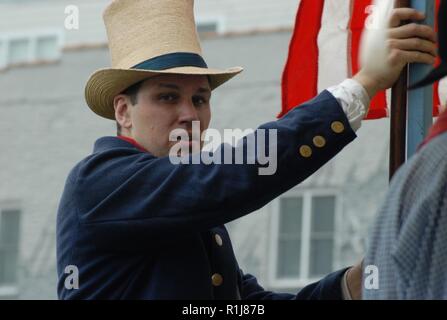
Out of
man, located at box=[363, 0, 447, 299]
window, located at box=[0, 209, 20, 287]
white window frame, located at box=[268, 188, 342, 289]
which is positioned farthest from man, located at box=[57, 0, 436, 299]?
window, located at box=[0, 209, 20, 287]

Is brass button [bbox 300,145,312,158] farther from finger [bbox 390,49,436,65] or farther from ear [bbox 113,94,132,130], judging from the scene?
ear [bbox 113,94,132,130]

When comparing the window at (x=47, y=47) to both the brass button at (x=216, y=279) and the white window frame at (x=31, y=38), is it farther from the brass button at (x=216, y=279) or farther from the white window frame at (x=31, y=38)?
the brass button at (x=216, y=279)

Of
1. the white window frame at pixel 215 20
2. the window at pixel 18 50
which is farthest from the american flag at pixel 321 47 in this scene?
the window at pixel 18 50

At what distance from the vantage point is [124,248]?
4.86 m

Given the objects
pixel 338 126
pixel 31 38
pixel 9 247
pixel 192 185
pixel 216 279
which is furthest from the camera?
pixel 31 38

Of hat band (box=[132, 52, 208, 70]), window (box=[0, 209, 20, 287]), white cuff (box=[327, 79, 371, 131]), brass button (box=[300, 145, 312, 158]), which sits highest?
window (box=[0, 209, 20, 287])

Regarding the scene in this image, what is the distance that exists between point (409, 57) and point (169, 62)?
0.99 metres

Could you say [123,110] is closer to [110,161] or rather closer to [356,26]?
[110,161]

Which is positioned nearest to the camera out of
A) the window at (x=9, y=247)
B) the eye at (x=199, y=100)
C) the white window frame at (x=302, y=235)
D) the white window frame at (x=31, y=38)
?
the eye at (x=199, y=100)

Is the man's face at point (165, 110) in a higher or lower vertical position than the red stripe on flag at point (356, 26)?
lower

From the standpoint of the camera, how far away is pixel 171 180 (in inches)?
189

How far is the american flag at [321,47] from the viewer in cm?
589

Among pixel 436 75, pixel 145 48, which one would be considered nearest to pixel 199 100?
pixel 145 48

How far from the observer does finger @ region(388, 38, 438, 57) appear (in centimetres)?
452
